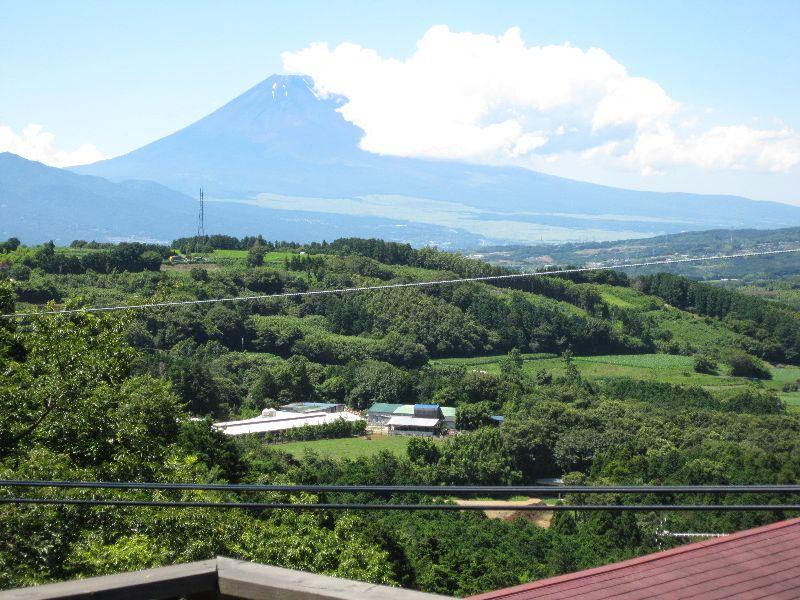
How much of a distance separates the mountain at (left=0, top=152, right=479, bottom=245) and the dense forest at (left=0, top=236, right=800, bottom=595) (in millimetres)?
58352

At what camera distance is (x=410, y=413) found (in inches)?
1318

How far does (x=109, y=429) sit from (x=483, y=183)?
182058 mm

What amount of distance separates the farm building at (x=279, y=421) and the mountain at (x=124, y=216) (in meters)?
70.9

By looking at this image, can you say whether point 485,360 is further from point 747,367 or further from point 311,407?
point 747,367

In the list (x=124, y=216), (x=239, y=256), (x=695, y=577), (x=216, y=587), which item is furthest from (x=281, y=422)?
(x=124, y=216)

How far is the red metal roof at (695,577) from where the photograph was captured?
2.37m

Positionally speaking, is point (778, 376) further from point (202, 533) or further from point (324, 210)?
point (324, 210)

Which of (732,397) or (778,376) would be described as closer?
(732,397)

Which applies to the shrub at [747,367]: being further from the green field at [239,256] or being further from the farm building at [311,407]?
the green field at [239,256]

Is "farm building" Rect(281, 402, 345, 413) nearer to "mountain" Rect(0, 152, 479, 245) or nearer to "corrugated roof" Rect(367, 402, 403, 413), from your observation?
"corrugated roof" Rect(367, 402, 403, 413)

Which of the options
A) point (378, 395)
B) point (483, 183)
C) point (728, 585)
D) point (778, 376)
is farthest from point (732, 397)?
point (483, 183)

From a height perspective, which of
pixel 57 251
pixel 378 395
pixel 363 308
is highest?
pixel 57 251

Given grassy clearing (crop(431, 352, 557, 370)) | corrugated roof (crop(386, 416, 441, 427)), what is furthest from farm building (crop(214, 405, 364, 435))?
grassy clearing (crop(431, 352, 557, 370))

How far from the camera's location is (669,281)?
150ft
